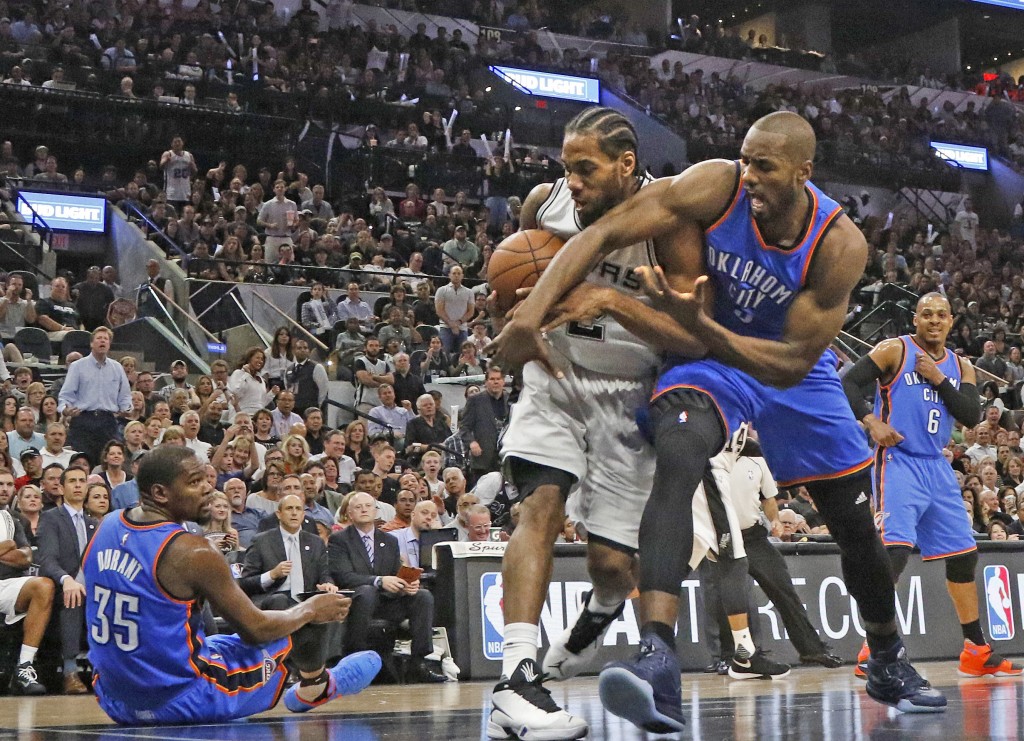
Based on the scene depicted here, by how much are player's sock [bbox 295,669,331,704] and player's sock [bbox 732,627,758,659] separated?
12.3ft

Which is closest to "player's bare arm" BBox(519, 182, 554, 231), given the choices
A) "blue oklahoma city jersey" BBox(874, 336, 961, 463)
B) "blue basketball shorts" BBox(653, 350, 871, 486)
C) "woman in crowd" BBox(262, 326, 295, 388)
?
"blue basketball shorts" BBox(653, 350, 871, 486)

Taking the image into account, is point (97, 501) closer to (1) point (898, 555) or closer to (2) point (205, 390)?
(2) point (205, 390)

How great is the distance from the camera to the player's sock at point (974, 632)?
26.9 ft

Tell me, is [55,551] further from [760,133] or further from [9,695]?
[760,133]

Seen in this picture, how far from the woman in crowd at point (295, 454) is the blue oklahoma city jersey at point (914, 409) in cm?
482

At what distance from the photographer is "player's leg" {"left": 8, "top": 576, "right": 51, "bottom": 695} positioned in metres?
8.16

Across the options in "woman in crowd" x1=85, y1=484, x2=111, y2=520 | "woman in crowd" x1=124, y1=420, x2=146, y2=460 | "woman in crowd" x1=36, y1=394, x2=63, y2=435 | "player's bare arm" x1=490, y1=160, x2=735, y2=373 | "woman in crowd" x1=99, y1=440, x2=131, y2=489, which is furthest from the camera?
"woman in crowd" x1=36, y1=394, x2=63, y2=435

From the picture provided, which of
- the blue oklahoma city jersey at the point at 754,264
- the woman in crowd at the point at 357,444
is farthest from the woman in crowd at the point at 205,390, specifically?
the blue oklahoma city jersey at the point at 754,264

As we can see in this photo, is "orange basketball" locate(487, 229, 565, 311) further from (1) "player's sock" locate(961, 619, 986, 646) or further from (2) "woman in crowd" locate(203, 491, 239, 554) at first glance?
(2) "woman in crowd" locate(203, 491, 239, 554)

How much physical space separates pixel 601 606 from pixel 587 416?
2.11ft

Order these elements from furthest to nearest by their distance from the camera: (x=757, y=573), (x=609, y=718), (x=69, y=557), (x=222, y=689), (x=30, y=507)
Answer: (x=757, y=573)
(x=30, y=507)
(x=69, y=557)
(x=222, y=689)
(x=609, y=718)

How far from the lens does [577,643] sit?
468 cm

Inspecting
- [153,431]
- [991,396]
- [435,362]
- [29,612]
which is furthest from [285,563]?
[991,396]

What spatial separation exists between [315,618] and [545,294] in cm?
205
